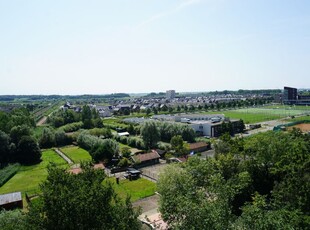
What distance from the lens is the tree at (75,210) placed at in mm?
9727

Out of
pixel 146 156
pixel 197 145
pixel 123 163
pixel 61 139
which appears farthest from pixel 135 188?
pixel 61 139

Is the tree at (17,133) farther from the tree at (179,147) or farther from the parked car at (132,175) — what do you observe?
the tree at (179,147)

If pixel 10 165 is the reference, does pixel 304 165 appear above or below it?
above

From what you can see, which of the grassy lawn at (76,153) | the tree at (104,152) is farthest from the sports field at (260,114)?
the grassy lawn at (76,153)

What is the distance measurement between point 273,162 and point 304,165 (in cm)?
577

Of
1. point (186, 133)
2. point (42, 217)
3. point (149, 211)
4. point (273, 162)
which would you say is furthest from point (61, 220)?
point (186, 133)

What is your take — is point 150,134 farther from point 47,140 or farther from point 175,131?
point 47,140

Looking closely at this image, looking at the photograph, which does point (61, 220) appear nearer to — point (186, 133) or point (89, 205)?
point (89, 205)

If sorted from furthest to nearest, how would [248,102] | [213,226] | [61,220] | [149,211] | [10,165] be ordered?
[248,102], [10,165], [149,211], [213,226], [61,220]

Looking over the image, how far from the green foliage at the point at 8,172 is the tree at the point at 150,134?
1972 cm

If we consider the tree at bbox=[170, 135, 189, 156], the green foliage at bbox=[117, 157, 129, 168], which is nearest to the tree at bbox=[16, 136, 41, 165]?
the green foliage at bbox=[117, 157, 129, 168]

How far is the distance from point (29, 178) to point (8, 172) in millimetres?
4143

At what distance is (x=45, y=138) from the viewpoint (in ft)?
167

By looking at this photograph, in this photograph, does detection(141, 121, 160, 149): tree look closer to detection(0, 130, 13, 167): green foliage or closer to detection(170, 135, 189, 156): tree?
detection(170, 135, 189, 156): tree
